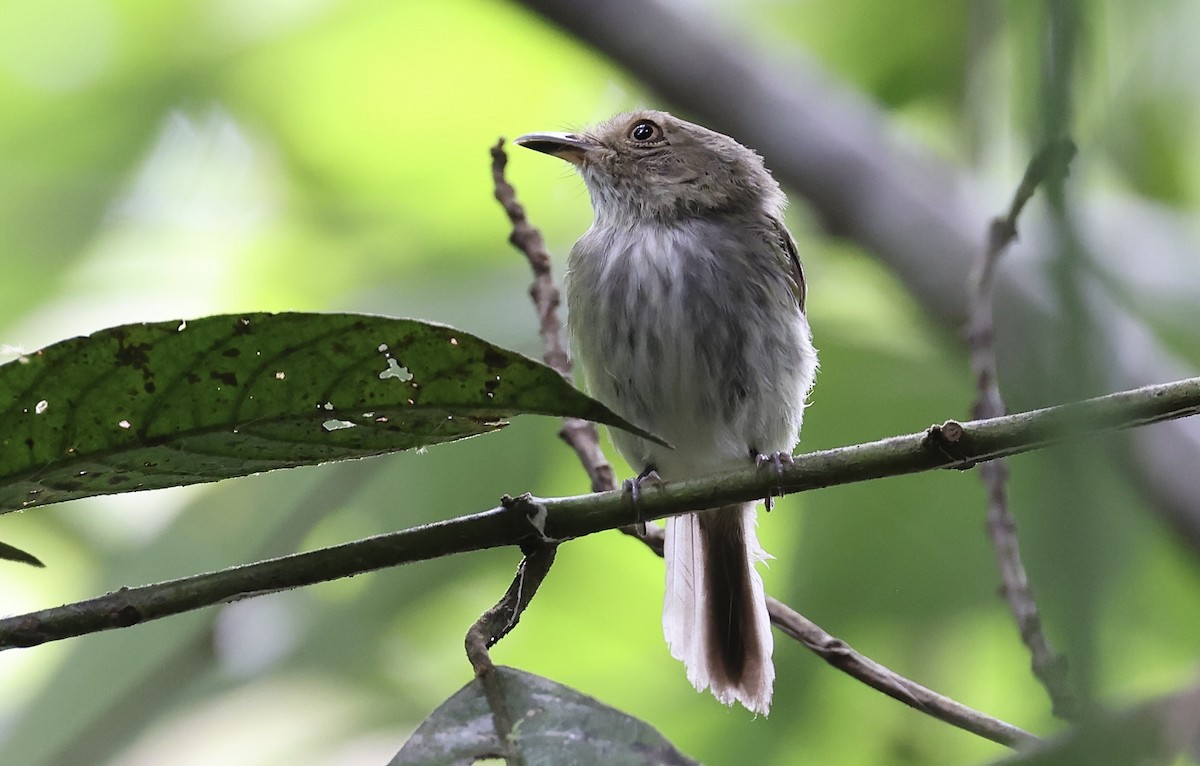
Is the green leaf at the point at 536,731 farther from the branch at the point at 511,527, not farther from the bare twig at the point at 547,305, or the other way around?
the bare twig at the point at 547,305

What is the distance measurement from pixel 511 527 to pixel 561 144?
95.7 inches

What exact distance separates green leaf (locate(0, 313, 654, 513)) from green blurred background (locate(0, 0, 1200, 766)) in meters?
1.15

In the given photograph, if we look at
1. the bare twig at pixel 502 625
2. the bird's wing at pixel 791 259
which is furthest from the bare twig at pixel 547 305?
the bird's wing at pixel 791 259

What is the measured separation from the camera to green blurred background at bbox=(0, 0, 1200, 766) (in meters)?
2.77

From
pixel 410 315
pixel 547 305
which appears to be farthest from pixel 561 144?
pixel 547 305

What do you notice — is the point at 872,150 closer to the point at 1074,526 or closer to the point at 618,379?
the point at 618,379

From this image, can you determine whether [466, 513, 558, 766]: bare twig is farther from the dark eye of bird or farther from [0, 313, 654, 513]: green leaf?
the dark eye of bird

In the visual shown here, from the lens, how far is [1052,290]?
462 mm

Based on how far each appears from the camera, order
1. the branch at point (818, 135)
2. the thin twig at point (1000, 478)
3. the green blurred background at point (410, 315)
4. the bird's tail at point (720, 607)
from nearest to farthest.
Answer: the thin twig at point (1000, 478) < the bird's tail at point (720, 607) < the green blurred background at point (410, 315) < the branch at point (818, 135)

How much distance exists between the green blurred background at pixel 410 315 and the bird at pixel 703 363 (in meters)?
0.16

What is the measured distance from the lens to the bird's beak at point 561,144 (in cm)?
353

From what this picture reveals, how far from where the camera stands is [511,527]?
4.19 ft

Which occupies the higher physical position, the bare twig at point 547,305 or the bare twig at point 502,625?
the bare twig at point 547,305

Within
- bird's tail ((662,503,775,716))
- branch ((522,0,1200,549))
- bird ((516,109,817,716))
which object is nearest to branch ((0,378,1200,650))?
bird's tail ((662,503,775,716))
